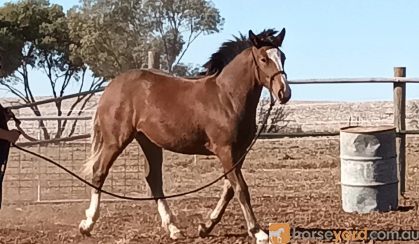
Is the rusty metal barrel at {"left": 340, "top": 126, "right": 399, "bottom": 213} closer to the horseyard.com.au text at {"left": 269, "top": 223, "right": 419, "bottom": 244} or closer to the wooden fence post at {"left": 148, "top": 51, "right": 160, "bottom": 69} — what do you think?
the horseyard.com.au text at {"left": 269, "top": 223, "right": 419, "bottom": 244}

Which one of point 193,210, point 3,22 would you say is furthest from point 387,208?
point 3,22

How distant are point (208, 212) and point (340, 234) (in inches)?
93.7

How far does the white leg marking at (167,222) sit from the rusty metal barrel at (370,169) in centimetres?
219

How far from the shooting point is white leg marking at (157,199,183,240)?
24.7 ft

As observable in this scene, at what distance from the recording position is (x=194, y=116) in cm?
738

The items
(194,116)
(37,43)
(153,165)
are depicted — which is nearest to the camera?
(194,116)

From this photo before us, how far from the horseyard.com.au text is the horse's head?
1.07 m

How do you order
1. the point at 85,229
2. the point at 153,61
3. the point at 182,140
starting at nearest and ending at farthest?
the point at 182,140
the point at 85,229
the point at 153,61

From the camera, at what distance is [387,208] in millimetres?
8906

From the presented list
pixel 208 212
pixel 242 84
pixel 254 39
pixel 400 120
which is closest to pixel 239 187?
pixel 242 84

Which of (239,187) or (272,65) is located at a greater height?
(272,65)

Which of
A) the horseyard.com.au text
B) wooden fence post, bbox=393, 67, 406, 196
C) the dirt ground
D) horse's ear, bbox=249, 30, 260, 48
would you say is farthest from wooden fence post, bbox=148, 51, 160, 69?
the horseyard.com.au text

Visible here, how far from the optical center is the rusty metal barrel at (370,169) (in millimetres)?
8867

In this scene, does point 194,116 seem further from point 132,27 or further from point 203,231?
point 132,27
